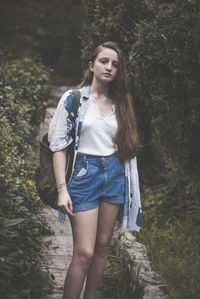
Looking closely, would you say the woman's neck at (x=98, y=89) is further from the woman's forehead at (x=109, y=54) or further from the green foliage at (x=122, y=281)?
the green foliage at (x=122, y=281)

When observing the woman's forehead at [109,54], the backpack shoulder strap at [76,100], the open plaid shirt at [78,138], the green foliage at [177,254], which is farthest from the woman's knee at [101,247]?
the woman's forehead at [109,54]

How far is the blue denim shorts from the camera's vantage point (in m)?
2.76

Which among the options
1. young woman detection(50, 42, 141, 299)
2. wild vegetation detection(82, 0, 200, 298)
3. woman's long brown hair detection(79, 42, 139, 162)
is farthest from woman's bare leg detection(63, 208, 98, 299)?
wild vegetation detection(82, 0, 200, 298)

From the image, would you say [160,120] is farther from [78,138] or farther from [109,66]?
[78,138]

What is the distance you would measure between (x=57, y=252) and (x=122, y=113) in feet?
6.65

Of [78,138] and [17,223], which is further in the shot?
[78,138]

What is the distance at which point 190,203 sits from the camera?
5.12 m

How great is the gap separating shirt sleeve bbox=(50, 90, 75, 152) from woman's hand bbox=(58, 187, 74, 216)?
0.27m

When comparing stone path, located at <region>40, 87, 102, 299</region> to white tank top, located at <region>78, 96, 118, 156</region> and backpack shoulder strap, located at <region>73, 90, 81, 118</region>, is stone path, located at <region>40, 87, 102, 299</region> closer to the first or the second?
white tank top, located at <region>78, 96, 118, 156</region>

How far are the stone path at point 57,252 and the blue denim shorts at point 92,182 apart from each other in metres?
1.06

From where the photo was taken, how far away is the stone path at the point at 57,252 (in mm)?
3750

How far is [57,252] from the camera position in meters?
4.37

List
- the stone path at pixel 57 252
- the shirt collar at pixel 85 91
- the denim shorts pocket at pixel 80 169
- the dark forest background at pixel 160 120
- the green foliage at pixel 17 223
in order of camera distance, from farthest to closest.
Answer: the stone path at pixel 57 252 → the dark forest background at pixel 160 120 → the shirt collar at pixel 85 91 → the denim shorts pocket at pixel 80 169 → the green foliage at pixel 17 223

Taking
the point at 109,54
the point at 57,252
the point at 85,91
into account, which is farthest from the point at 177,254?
the point at 109,54
